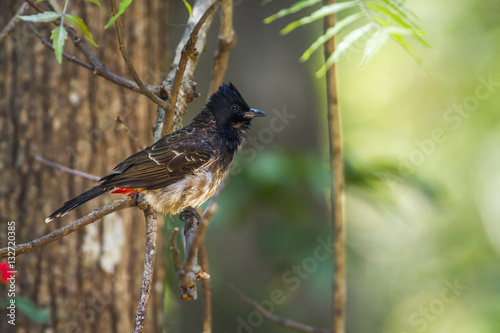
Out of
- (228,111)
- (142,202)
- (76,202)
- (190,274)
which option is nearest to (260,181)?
(228,111)

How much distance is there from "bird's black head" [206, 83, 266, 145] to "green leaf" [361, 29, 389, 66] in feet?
5.58

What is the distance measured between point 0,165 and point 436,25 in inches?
356

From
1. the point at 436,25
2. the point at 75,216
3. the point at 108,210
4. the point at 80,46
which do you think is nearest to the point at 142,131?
the point at 75,216

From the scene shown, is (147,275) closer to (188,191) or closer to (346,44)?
(346,44)

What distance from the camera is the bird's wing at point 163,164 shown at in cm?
276

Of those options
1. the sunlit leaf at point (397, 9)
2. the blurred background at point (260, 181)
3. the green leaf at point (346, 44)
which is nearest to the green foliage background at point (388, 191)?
the blurred background at point (260, 181)

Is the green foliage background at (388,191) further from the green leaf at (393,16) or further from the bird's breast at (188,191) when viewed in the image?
the green leaf at (393,16)

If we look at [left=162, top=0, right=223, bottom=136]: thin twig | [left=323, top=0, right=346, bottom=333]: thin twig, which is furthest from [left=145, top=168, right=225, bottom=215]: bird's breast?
[left=323, top=0, right=346, bottom=333]: thin twig

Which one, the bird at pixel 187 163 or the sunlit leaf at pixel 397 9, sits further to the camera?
the bird at pixel 187 163

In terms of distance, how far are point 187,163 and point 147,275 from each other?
49.9 inches

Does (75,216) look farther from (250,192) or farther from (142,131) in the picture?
(250,192)

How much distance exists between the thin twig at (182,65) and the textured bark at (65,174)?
146 centimetres

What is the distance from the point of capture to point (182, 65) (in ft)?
6.30

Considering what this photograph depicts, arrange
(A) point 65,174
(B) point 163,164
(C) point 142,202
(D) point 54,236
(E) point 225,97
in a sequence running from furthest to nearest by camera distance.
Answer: (A) point 65,174 → (E) point 225,97 → (B) point 163,164 → (C) point 142,202 → (D) point 54,236
